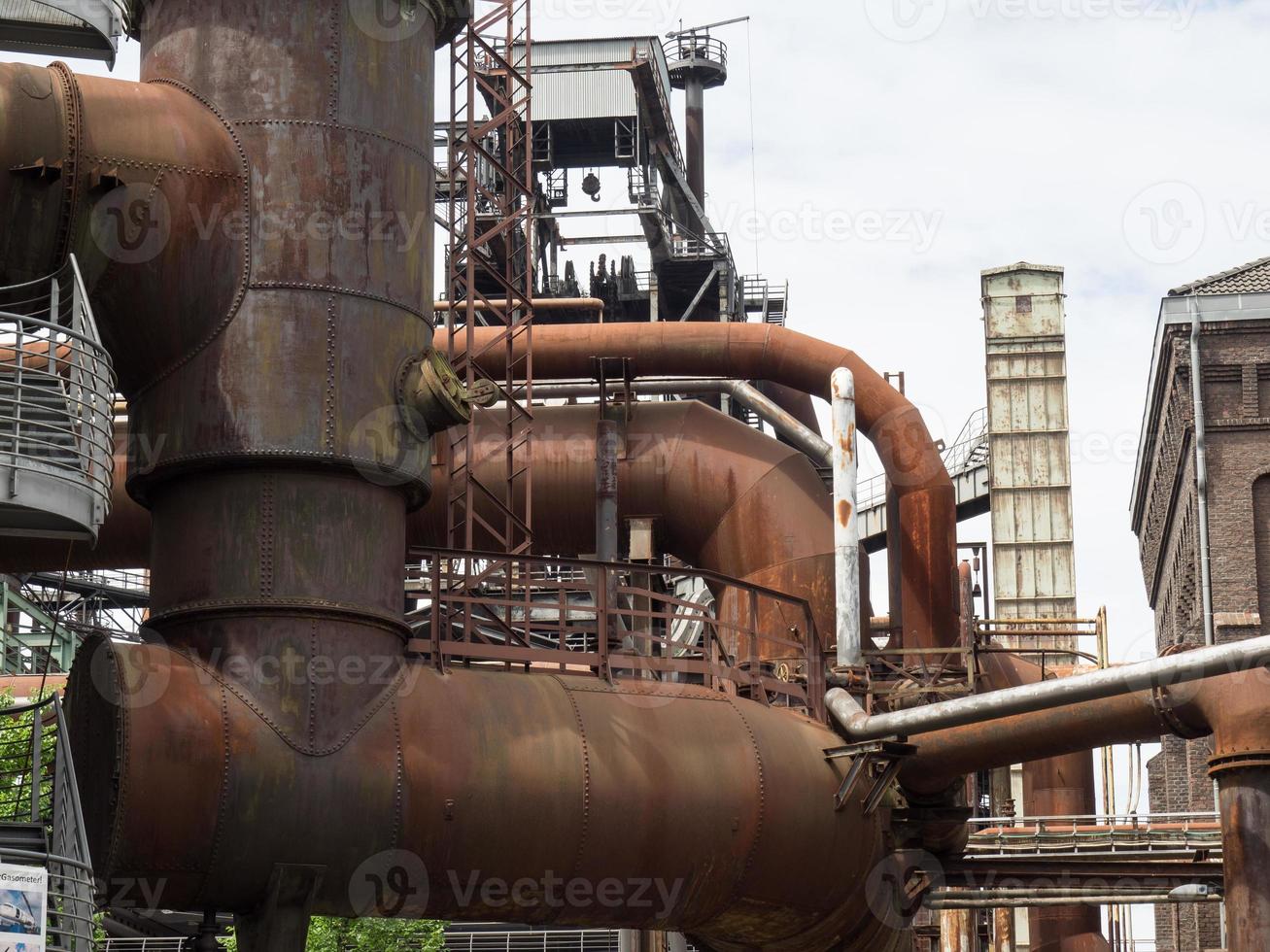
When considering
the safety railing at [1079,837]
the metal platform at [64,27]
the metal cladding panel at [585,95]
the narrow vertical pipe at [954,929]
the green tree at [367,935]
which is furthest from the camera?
the metal cladding panel at [585,95]

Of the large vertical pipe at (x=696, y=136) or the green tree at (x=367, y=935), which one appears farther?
the large vertical pipe at (x=696, y=136)

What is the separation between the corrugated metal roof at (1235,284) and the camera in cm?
4181

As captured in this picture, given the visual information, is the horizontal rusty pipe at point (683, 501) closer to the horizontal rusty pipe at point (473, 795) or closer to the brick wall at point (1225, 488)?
the horizontal rusty pipe at point (473, 795)

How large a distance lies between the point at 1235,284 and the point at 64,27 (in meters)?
26.4

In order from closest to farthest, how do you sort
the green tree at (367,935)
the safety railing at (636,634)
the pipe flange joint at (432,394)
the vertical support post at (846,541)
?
1. the pipe flange joint at (432,394)
2. the safety railing at (636,634)
3. the vertical support post at (846,541)
4. the green tree at (367,935)

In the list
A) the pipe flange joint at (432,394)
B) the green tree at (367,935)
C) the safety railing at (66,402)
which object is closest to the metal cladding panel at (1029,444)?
the green tree at (367,935)

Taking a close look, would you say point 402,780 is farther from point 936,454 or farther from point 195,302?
point 936,454

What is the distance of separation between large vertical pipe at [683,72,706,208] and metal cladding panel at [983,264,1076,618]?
8.93m

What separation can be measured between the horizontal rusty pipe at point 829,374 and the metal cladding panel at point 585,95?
22.0m

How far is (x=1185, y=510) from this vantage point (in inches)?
1720

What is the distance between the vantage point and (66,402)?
15.7 meters

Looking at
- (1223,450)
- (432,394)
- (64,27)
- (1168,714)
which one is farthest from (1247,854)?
(1223,450)

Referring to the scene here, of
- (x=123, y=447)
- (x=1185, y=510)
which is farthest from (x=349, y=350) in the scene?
(x=1185, y=510)

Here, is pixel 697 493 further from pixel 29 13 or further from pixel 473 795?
pixel 29 13
